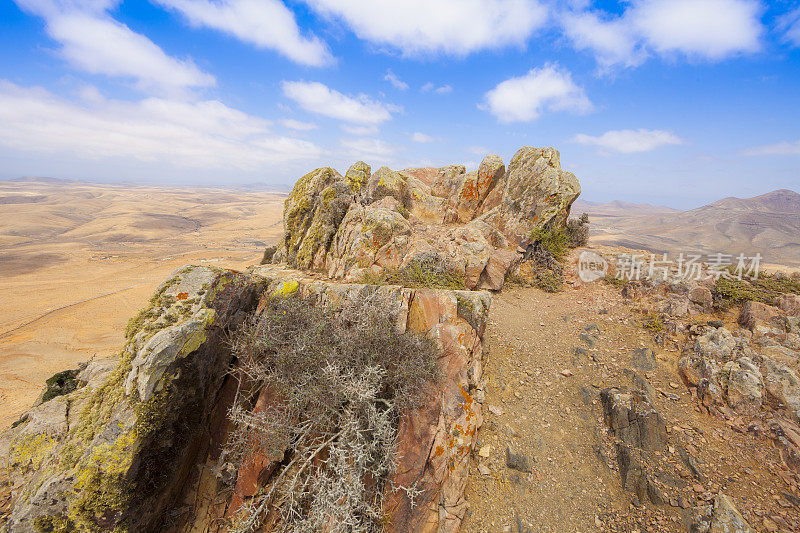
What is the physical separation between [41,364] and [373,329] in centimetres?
1689

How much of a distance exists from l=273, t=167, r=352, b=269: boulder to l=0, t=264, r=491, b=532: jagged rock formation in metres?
7.52

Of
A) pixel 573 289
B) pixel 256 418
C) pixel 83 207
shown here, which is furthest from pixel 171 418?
pixel 83 207

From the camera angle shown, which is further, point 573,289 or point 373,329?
point 573,289

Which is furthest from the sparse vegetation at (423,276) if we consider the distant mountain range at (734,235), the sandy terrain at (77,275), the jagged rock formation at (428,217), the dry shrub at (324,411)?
the distant mountain range at (734,235)

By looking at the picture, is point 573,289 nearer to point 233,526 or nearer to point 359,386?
point 359,386

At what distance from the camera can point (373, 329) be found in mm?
5555

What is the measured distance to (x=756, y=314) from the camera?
8305 mm

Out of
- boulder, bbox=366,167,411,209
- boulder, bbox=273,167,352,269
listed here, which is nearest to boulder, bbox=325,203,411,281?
boulder, bbox=273,167,352,269

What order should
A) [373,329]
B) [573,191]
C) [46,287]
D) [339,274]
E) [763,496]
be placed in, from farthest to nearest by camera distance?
[46,287]
[573,191]
[339,274]
[373,329]
[763,496]

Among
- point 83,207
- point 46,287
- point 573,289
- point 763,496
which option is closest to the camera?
point 763,496

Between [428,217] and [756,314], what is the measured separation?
522 inches

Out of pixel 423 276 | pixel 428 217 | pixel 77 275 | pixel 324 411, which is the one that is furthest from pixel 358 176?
pixel 77 275

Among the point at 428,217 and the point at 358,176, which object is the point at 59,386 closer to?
the point at 358,176

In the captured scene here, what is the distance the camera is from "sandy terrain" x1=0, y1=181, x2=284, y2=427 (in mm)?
12836
